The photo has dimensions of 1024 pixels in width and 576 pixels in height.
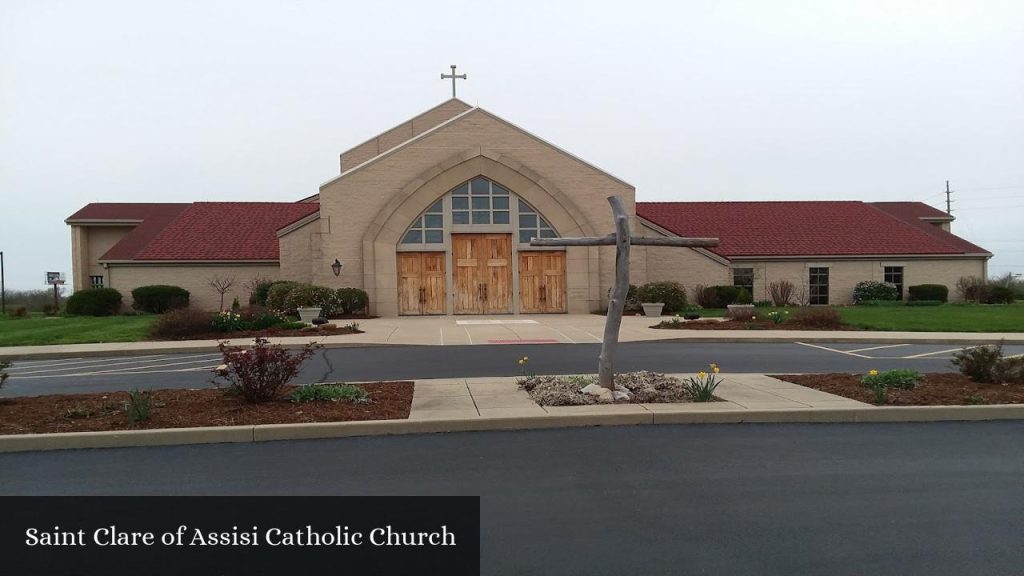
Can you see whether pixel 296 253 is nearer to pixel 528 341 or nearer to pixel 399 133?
pixel 399 133

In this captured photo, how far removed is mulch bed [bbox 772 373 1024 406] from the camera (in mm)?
8727

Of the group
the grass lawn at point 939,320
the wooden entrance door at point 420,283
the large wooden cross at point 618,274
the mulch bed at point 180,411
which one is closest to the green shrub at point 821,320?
the grass lawn at point 939,320

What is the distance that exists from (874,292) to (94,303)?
117ft

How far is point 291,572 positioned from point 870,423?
6.67 meters

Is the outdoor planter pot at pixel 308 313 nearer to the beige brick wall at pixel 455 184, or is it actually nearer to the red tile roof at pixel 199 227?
the beige brick wall at pixel 455 184

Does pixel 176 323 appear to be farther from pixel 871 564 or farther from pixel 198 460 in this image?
pixel 871 564

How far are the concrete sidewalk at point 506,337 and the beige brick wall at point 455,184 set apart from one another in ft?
19.7

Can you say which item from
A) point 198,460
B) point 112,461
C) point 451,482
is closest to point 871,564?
point 451,482

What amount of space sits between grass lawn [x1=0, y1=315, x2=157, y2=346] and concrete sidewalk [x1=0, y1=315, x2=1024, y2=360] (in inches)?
43.8

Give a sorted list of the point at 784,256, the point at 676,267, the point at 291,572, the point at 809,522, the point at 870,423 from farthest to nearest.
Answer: the point at 784,256 → the point at 676,267 → the point at 870,423 → the point at 809,522 → the point at 291,572

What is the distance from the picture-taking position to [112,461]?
6664 mm

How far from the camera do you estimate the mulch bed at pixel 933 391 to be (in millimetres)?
8727

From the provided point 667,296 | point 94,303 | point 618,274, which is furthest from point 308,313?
point 618,274

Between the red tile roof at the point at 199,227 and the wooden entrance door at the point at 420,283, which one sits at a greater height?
the red tile roof at the point at 199,227
